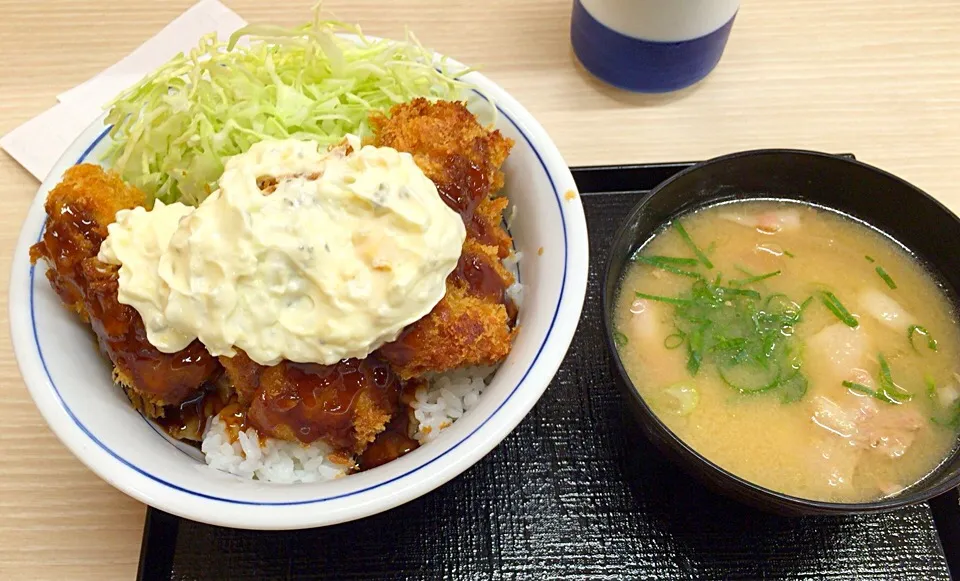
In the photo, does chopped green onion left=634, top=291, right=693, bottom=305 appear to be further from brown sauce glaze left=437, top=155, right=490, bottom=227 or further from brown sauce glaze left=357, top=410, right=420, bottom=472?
brown sauce glaze left=357, top=410, right=420, bottom=472

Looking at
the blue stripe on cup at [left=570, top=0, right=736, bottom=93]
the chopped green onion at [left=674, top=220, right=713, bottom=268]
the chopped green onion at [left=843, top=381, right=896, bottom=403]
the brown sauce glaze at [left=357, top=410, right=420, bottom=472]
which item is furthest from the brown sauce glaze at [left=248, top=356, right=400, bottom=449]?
the blue stripe on cup at [left=570, top=0, right=736, bottom=93]

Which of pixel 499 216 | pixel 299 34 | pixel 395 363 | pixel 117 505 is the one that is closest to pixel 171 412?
pixel 117 505

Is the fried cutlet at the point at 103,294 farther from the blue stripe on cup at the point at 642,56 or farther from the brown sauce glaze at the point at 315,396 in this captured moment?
the blue stripe on cup at the point at 642,56

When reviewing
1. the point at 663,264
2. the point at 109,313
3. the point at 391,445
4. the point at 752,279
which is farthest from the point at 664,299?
the point at 109,313

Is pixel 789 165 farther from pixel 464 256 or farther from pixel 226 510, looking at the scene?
pixel 226 510

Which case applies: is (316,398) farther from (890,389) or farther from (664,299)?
(890,389)

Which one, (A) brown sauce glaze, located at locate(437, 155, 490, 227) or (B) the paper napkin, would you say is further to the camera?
(B) the paper napkin

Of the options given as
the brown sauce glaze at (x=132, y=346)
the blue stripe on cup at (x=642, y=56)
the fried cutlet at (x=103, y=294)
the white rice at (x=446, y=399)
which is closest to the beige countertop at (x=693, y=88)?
the blue stripe on cup at (x=642, y=56)

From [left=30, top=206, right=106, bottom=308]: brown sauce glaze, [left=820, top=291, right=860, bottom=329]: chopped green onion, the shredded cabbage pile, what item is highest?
the shredded cabbage pile
